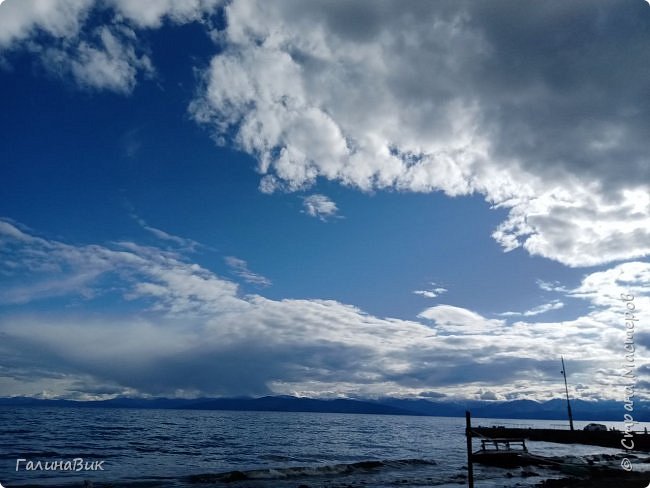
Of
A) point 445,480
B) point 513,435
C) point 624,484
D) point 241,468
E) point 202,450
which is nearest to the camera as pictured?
point 624,484

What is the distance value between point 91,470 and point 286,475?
56.5 ft

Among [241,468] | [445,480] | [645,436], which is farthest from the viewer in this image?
[645,436]

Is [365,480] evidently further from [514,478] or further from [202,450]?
[202,450]

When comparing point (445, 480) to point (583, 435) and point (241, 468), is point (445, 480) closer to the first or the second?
point (241, 468)

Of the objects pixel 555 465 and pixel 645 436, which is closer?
pixel 555 465

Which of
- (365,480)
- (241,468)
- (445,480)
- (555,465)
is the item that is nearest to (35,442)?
(241,468)

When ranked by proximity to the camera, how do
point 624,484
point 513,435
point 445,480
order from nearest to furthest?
point 624,484 < point 445,480 < point 513,435

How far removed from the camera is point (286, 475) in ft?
121

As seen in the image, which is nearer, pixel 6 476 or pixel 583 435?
pixel 6 476

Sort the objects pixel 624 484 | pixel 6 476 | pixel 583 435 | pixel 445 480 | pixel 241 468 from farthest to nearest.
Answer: pixel 583 435, pixel 241 468, pixel 445 480, pixel 6 476, pixel 624 484

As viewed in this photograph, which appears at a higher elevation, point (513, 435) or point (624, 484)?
point (624, 484)

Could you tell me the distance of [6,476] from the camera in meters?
31.4

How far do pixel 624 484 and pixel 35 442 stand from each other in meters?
66.2

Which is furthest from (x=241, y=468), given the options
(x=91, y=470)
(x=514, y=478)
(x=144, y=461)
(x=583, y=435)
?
(x=583, y=435)
